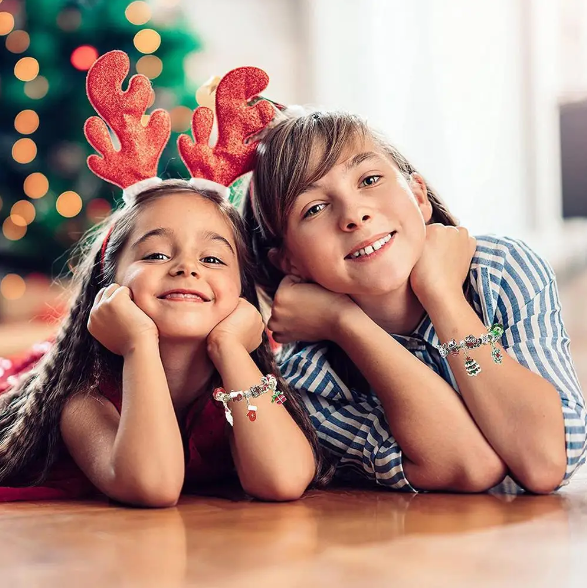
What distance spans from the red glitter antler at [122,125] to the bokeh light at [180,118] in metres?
2.35

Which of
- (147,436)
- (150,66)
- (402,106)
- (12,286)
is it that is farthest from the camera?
(402,106)

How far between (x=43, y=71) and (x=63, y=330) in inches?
97.7

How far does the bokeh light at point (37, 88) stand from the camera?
3674 mm

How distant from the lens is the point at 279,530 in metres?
1.11

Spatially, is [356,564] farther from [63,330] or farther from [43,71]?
[43,71]

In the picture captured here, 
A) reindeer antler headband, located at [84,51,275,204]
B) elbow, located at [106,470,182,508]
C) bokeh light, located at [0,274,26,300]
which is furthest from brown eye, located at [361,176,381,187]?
bokeh light, located at [0,274,26,300]

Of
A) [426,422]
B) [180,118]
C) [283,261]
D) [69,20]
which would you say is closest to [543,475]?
Result: [426,422]

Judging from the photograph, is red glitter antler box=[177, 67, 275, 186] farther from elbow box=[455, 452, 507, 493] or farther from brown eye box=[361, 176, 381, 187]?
elbow box=[455, 452, 507, 493]

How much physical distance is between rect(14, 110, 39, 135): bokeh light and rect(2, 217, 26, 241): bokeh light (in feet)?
1.29

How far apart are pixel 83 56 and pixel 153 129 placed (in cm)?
238

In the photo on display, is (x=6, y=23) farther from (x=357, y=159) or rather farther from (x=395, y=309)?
(x=395, y=309)

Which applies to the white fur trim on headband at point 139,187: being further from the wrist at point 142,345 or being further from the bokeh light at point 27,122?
the bokeh light at point 27,122

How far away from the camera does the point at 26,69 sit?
3.67 meters

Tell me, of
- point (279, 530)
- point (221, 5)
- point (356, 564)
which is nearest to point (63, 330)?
point (279, 530)
